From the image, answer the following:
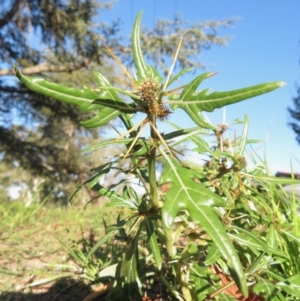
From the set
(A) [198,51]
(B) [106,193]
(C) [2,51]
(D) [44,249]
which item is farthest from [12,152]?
(B) [106,193]

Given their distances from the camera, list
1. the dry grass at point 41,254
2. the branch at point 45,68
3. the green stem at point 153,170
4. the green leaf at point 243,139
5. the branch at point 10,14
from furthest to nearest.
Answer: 1. the branch at point 10,14
2. the branch at point 45,68
3. the dry grass at point 41,254
4. the green leaf at point 243,139
5. the green stem at point 153,170

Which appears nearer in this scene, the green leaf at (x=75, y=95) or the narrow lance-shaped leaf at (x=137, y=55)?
the green leaf at (x=75, y=95)

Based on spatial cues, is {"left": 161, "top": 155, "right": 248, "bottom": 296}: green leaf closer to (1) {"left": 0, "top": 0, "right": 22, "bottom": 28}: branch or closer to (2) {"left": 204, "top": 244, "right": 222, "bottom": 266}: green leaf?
(2) {"left": 204, "top": 244, "right": 222, "bottom": 266}: green leaf

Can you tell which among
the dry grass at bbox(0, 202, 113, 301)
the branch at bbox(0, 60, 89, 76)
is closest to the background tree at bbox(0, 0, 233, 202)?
the branch at bbox(0, 60, 89, 76)

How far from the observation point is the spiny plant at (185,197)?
2.38ft

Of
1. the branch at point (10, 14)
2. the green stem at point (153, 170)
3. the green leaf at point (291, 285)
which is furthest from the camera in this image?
the branch at point (10, 14)

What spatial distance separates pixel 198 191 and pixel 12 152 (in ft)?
38.1

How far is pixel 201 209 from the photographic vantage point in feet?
2.32

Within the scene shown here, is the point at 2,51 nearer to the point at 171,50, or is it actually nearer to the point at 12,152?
the point at 12,152

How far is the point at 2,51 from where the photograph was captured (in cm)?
1086

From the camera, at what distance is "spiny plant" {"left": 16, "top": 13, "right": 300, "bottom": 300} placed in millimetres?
726

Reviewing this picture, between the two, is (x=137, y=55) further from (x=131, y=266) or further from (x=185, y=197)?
(x=131, y=266)

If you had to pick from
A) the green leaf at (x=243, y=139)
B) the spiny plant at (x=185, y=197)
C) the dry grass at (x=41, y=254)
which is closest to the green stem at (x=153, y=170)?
the spiny plant at (x=185, y=197)

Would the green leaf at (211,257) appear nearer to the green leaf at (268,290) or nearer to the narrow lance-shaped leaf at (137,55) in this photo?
the green leaf at (268,290)
